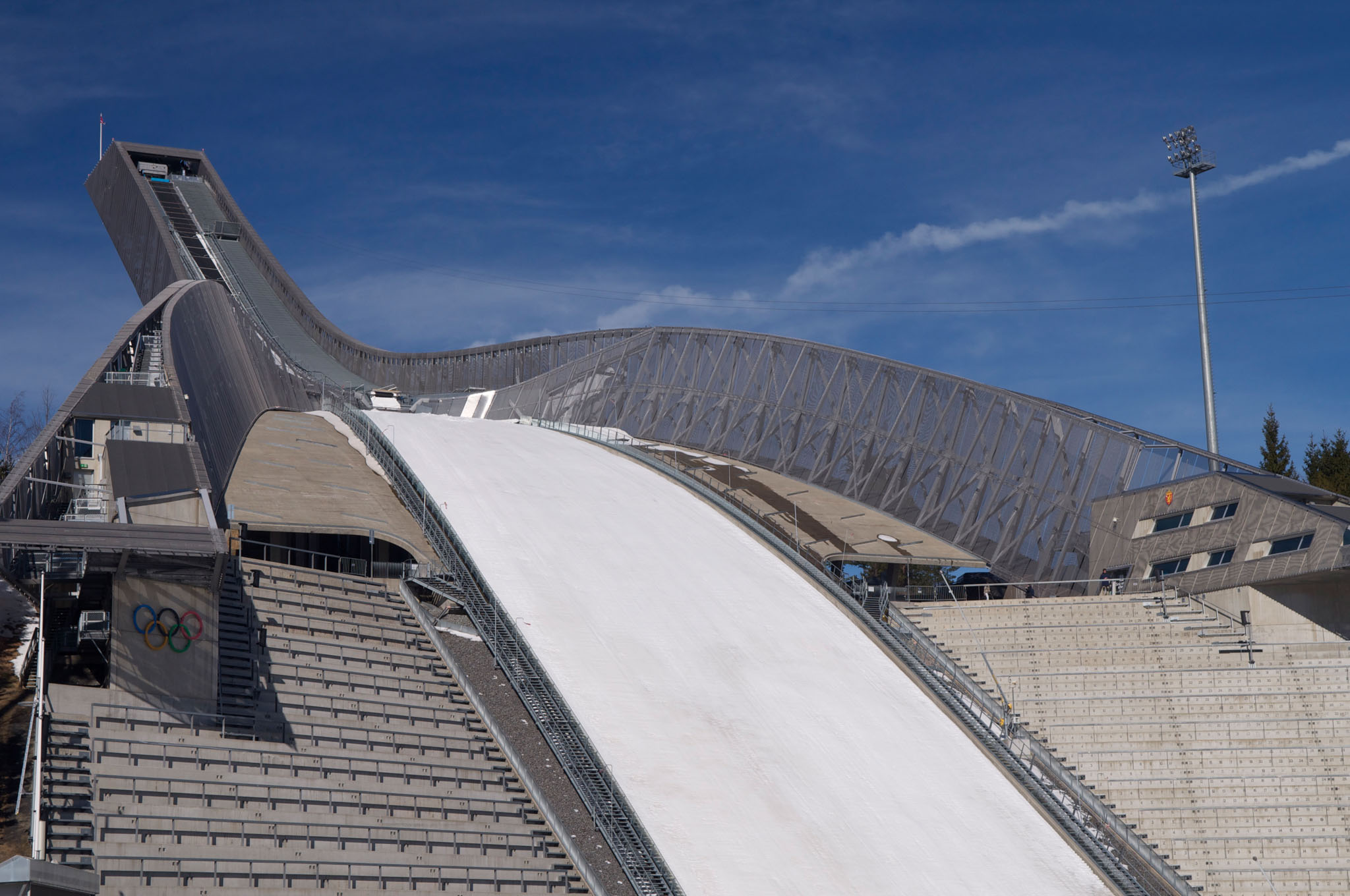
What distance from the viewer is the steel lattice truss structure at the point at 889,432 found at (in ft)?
99.6

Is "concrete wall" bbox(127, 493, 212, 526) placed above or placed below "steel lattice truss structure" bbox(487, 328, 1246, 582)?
below

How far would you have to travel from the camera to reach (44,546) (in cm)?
1564

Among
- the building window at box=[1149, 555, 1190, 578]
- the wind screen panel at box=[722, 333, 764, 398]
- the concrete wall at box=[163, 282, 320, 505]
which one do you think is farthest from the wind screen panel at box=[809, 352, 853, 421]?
the concrete wall at box=[163, 282, 320, 505]

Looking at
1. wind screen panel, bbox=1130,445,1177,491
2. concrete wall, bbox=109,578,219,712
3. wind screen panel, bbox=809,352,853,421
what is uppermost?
wind screen panel, bbox=809,352,853,421

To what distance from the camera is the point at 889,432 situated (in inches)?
1356

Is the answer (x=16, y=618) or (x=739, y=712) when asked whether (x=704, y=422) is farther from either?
(x=16, y=618)

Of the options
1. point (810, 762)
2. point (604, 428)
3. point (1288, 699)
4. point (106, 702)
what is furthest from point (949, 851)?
point (604, 428)

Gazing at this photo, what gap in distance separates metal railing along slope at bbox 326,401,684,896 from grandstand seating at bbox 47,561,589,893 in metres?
0.86

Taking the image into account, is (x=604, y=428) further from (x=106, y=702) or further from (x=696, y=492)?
(x=106, y=702)

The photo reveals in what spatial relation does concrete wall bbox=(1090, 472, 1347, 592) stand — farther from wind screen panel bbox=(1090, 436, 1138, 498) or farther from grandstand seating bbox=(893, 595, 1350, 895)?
grandstand seating bbox=(893, 595, 1350, 895)

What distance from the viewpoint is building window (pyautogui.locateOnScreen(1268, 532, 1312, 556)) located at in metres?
24.5

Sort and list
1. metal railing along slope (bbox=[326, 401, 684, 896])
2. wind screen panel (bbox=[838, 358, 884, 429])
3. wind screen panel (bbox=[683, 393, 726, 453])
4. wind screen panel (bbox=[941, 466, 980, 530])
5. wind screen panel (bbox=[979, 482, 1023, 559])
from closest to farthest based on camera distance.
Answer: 1. metal railing along slope (bbox=[326, 401, 684, 896])
2. wind screen panel (bbox=[979, 482, 1023, 559])
3. wind screen panel (bbox=[941, 466, 980, 530])
4. wind screen panel (bbox=[838, 358, 884, 429])
5. wind screen panel (bbox=[683, 393, 726, 453])

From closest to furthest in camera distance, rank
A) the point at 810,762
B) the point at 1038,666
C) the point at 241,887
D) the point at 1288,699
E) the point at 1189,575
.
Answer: the point at 241,887 → the point at 810,762 → the point at 1288,699 → the point at 1038,666 → the point at 1189,575

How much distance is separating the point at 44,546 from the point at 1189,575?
21825 millimetres
